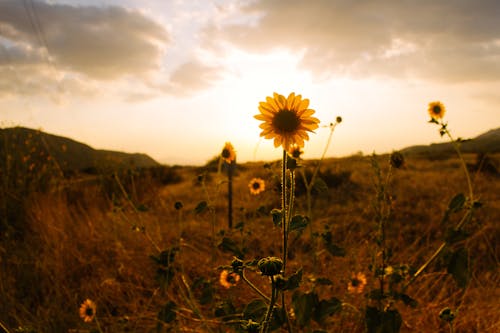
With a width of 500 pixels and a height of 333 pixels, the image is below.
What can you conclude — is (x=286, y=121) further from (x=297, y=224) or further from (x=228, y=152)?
(x=228, y=152)

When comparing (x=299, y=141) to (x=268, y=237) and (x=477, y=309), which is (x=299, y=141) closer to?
(x=477, y=309)

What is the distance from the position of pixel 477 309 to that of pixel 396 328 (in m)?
0.94

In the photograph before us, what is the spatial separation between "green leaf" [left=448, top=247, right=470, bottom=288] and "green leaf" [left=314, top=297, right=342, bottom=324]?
1.24 ft

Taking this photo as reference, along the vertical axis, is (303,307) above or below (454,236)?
below

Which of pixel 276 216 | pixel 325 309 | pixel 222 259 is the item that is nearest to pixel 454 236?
pixel 325 309

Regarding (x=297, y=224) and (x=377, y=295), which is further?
(x=377, y=295)

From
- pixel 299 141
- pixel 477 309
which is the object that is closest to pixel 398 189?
pixel 477 309

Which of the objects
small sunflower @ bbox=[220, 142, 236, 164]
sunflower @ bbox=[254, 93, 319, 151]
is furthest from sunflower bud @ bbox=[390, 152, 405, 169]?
small sunflower @ bbox=[220, 142, 236, 164]

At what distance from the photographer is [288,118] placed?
1.05 meters

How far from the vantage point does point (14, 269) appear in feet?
9.77

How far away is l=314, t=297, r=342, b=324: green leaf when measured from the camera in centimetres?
129

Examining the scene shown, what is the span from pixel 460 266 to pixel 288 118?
715mm

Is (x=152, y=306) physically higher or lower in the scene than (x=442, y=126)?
lower

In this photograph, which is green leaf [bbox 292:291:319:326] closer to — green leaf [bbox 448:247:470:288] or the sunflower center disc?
green leaf [bbox 448:247:470:288]
